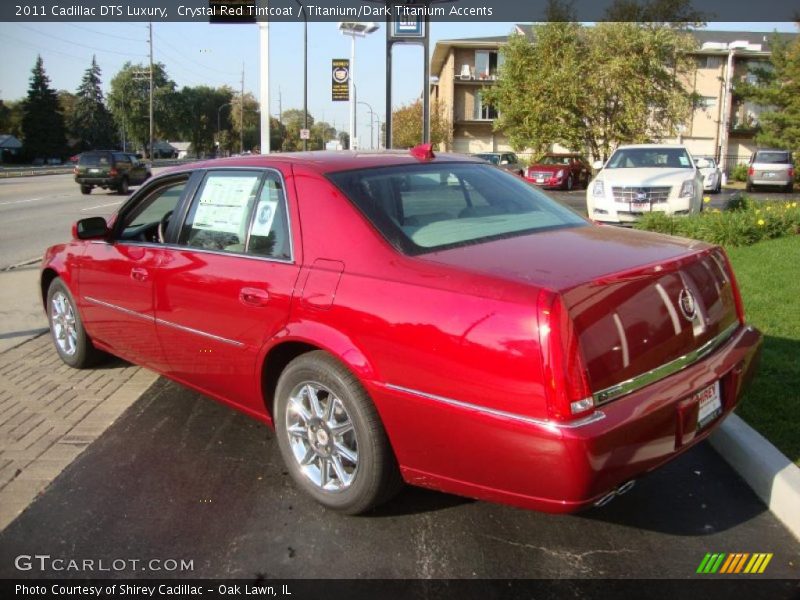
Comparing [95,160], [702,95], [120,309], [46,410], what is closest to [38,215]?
[95,160]

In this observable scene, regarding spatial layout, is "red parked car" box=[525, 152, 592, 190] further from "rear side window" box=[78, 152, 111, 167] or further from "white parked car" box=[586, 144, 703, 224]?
"rear side window" box=[78, 152, 111, 167]

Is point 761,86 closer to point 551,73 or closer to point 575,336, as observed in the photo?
point 551,73

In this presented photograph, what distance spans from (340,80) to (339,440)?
32879mm

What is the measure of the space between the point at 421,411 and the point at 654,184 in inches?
399

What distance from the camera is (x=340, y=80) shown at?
3391cm

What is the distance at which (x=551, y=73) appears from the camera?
28281mm

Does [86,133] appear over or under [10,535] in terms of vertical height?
over

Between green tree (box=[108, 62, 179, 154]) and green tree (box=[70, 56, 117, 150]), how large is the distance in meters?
1.45

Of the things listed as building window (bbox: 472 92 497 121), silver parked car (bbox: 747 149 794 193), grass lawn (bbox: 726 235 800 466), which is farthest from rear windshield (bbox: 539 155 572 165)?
grass lawn (bbox: 726 235 800 466)

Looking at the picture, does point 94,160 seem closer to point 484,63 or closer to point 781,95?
point 484,63

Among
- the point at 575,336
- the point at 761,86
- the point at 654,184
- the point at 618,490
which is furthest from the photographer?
the point at 761,86

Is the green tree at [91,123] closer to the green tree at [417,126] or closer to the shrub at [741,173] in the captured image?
the green tree at [417,126]

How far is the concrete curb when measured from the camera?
312cm

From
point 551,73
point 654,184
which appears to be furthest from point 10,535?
point 551,73
